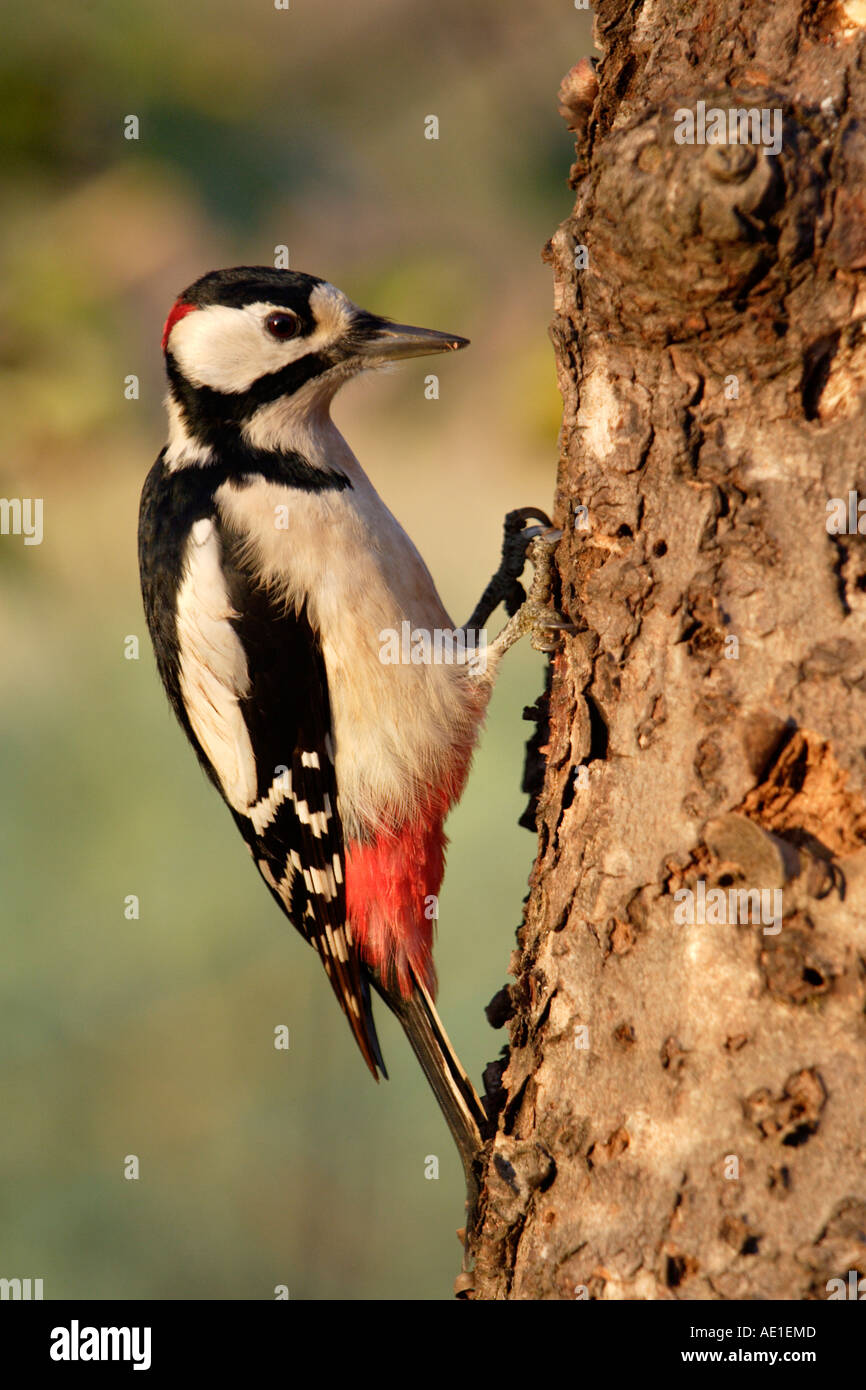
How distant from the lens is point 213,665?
8.54 feet

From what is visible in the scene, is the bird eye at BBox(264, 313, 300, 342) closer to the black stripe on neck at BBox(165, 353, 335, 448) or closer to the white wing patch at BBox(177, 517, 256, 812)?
the black stripe on neck at BBox(165, 353, 335, 448)

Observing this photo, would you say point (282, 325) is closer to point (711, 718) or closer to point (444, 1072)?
point (711, 718)

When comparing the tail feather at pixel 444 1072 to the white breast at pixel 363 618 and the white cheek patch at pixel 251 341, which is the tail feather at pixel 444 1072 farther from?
the white cheek patch at pixel 251 341

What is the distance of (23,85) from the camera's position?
262cm

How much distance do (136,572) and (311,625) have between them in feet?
5.81

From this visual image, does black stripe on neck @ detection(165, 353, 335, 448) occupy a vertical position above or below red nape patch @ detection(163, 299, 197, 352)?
below

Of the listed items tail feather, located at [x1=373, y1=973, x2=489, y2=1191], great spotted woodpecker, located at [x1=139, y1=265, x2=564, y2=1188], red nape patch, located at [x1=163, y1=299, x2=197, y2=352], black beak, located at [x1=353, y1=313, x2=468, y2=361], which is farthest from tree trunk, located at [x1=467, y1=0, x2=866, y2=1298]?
red nape patch, located at [x1=163, y1=299, x2=197, y2=352]

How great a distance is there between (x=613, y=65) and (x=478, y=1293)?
187 centimetres

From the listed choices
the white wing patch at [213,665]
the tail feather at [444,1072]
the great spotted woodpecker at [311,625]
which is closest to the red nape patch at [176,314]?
the great spotted woodpecker at [311,625]

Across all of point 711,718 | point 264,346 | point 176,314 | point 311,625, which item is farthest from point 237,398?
point 711,718

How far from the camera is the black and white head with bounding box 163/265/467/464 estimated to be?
2623mm

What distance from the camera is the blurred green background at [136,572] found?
114 inches

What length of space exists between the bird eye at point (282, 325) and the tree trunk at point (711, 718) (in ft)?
3.18
